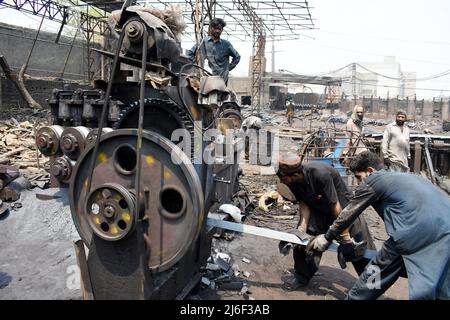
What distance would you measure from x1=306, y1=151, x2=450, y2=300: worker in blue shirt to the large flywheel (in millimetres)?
1349

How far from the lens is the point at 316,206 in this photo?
383cm

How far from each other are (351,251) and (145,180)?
1942mm

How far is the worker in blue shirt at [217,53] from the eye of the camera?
6264mm

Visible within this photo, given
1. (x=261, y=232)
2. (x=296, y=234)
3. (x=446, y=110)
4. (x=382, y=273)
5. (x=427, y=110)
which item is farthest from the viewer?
(x=427, y=110)

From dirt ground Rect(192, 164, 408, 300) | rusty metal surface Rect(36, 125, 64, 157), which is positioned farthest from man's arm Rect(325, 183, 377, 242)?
rusty metal surface Rect(36, 125, 64, 157)

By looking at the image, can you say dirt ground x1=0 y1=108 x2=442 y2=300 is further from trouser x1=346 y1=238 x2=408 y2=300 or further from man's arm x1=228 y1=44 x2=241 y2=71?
man's arm x1=228 y1=44 x2=241 y2=71

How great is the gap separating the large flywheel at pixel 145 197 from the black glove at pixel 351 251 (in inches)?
58.1

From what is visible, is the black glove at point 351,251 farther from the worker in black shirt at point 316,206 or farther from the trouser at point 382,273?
the trouser at point 382,273

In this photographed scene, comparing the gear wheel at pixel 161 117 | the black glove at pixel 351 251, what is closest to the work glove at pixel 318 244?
the black glove at pixel 351 251

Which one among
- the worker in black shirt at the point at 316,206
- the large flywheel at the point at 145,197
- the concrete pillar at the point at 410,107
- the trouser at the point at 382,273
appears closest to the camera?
the large flywheel at the point at 145,197

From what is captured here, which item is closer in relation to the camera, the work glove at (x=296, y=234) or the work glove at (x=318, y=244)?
the work glove at (x=318, y=244)

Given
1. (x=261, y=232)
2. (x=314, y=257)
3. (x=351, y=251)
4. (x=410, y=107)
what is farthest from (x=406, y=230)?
(x=410, y=107)

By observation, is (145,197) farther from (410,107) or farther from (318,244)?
(410,107)

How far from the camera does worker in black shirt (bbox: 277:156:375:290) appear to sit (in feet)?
11.6
